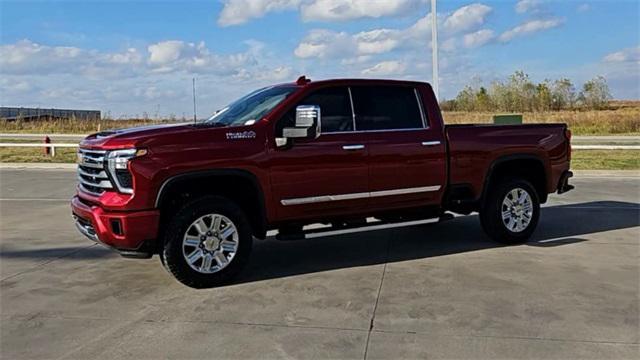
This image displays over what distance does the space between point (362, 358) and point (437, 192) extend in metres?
3.25

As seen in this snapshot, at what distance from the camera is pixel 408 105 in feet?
22.5

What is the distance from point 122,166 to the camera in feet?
17.2

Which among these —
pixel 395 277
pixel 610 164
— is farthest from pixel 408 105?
pixel 610 164

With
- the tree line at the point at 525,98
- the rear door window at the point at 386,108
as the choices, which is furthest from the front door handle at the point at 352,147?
the tree line at the point at 525,98

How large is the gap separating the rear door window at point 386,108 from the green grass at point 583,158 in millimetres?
11670

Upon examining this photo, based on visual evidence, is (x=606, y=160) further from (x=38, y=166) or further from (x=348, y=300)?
(x=38, y=166)

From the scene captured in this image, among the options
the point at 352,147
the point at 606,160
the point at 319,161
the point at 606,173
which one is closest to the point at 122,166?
the point at 319,161

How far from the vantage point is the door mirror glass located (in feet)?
18.6

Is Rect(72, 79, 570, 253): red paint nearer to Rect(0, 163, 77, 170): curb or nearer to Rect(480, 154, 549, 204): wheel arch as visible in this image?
Rect(480, 154, 549, 204): wheel arch

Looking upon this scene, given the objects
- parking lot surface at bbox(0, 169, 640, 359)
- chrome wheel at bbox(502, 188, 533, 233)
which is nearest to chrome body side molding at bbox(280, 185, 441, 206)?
parking lot surface at bbox(0, 169, 640, 359)

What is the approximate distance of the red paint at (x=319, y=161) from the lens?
17.4 feet

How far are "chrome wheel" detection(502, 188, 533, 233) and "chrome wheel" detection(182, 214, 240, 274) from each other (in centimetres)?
353

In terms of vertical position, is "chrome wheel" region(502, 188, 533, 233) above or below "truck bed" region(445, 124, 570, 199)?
below

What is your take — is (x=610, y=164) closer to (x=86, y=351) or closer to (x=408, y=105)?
(x=408, y=105)
